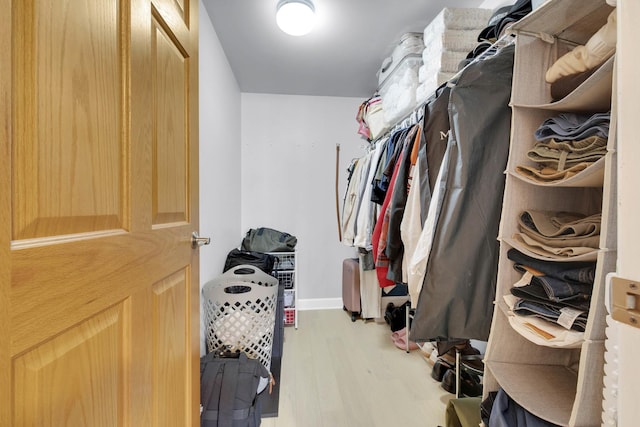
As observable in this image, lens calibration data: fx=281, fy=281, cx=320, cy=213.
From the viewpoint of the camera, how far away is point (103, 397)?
0.56 metres

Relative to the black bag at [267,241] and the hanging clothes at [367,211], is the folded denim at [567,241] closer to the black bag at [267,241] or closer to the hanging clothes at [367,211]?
the hanging clothes at [367,211]

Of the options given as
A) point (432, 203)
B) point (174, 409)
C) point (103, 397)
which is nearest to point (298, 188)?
point (432, 203)

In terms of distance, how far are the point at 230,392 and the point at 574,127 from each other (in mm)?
1611

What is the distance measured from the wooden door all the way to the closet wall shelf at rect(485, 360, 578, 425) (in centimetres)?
105

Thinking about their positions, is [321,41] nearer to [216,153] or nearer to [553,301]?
[216,153]

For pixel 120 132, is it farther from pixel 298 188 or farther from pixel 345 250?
pixel 345 250

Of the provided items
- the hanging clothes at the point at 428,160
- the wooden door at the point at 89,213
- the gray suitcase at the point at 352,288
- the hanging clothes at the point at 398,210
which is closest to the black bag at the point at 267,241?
Result: the gray suitcase at the point at 352,288

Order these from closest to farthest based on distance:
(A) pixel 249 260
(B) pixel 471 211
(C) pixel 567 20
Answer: (C) pixel 567 20 < (B) pixel 471 211 < (A) pixel 249 260

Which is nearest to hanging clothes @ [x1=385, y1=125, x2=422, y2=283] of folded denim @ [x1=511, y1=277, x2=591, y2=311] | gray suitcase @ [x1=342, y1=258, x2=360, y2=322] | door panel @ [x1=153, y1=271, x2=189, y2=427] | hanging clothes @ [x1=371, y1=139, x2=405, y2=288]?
hanging clothes @ [x1=371, y1=139, x2=405, y2=288]

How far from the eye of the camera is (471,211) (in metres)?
1.02

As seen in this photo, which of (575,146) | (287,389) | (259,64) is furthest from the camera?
(259,64)

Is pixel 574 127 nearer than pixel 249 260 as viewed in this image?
Yes

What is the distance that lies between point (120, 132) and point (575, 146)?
1177mm

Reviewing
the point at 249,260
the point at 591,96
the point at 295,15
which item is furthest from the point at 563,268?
the point at 249,260
